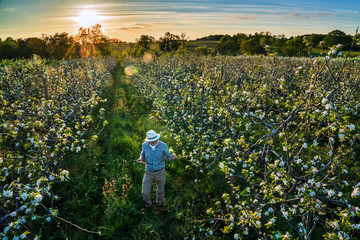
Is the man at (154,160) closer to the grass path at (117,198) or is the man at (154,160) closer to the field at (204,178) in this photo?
the grass path at (117,198)

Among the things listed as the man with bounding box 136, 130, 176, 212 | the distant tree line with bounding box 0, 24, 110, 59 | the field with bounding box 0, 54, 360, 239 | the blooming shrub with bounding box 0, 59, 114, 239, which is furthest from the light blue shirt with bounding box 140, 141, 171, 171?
the distant tree line with bounding box 0, 24, 110, 59

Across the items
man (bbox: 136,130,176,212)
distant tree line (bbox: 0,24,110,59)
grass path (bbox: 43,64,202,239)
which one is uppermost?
distant tree line (bbox: 0,24,110,59)

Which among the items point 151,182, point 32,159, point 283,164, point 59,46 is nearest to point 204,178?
point 151,182

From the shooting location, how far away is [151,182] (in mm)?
5723

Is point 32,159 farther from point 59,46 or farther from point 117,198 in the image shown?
point 59,46

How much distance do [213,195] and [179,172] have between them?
1.59m

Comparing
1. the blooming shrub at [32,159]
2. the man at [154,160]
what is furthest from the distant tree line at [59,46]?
the man at [154,160]

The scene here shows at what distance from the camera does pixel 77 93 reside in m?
11.6

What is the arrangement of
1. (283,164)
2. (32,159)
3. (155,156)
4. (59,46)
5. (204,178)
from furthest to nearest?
1. (59,46)
2. (204,178)
3. (155,156)
4. (32,159)
5. (283,164)

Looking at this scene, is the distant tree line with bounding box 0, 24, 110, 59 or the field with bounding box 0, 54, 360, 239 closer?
the field with bounding box 0, 54, 360, 239

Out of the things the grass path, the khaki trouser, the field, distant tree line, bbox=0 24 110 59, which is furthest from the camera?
distant tree line, bbox=0 24 110 59

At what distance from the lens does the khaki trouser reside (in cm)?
558

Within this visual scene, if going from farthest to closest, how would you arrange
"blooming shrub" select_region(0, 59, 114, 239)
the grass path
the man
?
the man < the grass path < "blooming shrub" select_region(0, 59, 114, 239)

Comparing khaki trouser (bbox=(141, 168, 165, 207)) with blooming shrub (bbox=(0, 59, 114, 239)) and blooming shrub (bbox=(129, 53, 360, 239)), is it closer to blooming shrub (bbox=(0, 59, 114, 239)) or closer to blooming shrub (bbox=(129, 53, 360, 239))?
blooming shrub (bbox=(129, 53, 360, 239))
